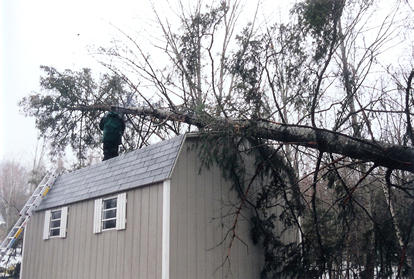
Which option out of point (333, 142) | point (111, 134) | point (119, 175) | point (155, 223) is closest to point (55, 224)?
point (111, 134)

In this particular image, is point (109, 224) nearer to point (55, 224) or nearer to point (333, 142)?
point (55, 224)

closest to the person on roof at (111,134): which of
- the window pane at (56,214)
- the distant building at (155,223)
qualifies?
the distant building at (155,223)

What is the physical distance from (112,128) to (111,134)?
167 mm

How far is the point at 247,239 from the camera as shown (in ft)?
24.7

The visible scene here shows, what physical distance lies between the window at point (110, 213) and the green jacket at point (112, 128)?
7.24 ft

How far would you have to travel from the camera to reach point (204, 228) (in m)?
6.71

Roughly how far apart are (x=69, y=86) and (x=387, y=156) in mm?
9659

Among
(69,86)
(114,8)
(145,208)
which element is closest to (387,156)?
(145,208)

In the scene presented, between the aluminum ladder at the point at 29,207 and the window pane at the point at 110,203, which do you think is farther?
the aluminum ladder at the point at 29,207

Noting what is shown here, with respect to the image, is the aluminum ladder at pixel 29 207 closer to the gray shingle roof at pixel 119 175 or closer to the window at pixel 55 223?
the gray shingle roof at pixel 119 175

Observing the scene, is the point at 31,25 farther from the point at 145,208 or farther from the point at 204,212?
the point at 204,212

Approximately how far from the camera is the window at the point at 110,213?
696 centimetres

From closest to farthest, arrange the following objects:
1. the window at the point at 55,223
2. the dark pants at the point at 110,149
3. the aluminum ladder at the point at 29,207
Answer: the window at the point at 55,223 < the aluminum ladder at the point at 29,207 < the dark pants at the point at 110,149

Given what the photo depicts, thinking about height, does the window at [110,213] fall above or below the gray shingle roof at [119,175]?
below
